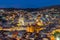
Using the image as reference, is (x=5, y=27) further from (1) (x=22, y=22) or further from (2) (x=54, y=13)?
(2) (x=54, y=13)

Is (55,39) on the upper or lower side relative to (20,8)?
lower

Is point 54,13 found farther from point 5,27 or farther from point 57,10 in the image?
point 5,27

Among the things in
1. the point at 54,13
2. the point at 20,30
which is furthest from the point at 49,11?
the point at 20,30

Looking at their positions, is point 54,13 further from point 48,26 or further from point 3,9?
point 3,9

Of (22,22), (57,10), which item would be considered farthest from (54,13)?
(22,22)

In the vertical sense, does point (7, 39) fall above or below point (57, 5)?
below

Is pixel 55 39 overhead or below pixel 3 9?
below

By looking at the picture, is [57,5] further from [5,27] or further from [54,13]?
[5,27]
